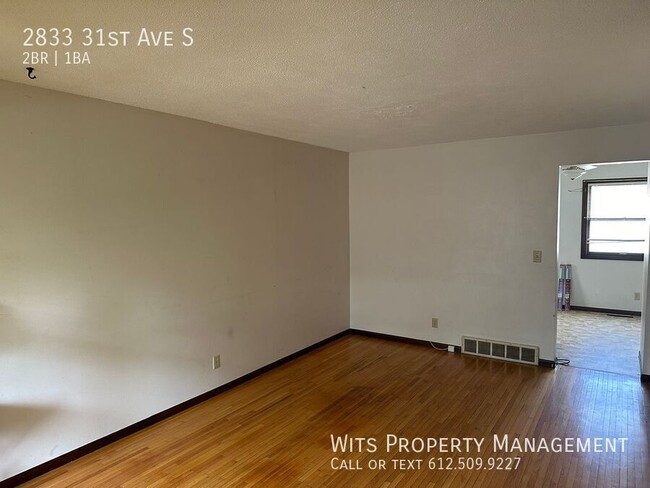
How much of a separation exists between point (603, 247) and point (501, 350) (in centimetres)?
339

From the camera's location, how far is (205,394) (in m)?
3.61

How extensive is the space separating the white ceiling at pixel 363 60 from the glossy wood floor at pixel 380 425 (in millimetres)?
2356

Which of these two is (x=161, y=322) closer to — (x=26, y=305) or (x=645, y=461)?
(x=26, y=305)

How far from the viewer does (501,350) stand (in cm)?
458

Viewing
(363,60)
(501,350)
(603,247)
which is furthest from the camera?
(603,247)

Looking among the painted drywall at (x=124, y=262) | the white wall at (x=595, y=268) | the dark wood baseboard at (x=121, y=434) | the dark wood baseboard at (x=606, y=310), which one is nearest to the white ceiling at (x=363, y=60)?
the painted drywall at (x=124, y=262)

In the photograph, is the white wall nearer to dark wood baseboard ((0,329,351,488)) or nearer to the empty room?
the empty room

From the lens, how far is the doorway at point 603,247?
6.28 m

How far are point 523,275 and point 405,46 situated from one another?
10.8 feet

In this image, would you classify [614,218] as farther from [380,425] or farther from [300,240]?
[380,425]

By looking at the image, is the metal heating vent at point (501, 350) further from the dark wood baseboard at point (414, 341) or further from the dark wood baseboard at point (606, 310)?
the dark wood baseboard at point (606, 310)

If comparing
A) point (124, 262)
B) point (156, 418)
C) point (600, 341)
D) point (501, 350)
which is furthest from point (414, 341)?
point (124, 262)

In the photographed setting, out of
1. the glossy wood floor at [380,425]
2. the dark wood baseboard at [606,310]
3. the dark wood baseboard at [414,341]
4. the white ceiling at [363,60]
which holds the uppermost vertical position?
the white ceiling at [363,60]

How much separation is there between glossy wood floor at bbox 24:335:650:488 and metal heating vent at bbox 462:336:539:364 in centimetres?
13
